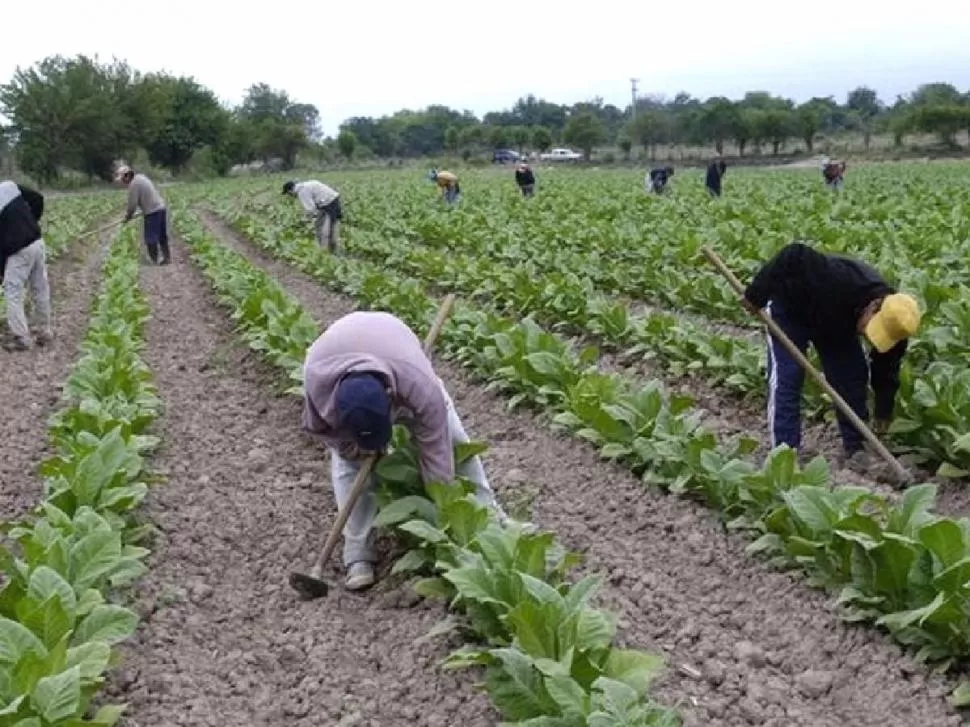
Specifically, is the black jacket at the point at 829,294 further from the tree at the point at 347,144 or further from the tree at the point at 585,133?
the tree at the point at 347,144

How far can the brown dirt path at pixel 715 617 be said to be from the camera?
3920 millimetres

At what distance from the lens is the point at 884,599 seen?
4.33 meters

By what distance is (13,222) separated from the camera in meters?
10.2

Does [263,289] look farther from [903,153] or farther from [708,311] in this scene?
[903,153]

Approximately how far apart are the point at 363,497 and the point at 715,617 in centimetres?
173

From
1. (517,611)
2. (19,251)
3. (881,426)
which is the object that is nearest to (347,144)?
(19,251)

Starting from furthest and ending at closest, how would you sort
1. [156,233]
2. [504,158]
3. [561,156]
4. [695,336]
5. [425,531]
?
[561,156] < [504,158] < [156,233] < [695,336] < [425,531]

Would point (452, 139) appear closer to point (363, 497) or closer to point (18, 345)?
point (18, 345)

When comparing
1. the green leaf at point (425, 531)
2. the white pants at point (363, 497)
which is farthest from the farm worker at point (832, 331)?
the green leaf at point (425, 531)

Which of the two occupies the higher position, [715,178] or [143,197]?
[143,197]

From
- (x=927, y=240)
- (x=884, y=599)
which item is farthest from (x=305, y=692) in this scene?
(x=927, y=240)

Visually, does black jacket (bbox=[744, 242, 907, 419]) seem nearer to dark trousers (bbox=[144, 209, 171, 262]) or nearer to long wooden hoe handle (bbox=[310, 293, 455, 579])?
long wooden hoe handle (bbox=[310, 293, 455, 579])

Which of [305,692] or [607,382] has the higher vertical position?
[607,382]

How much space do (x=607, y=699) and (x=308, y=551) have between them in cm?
264
